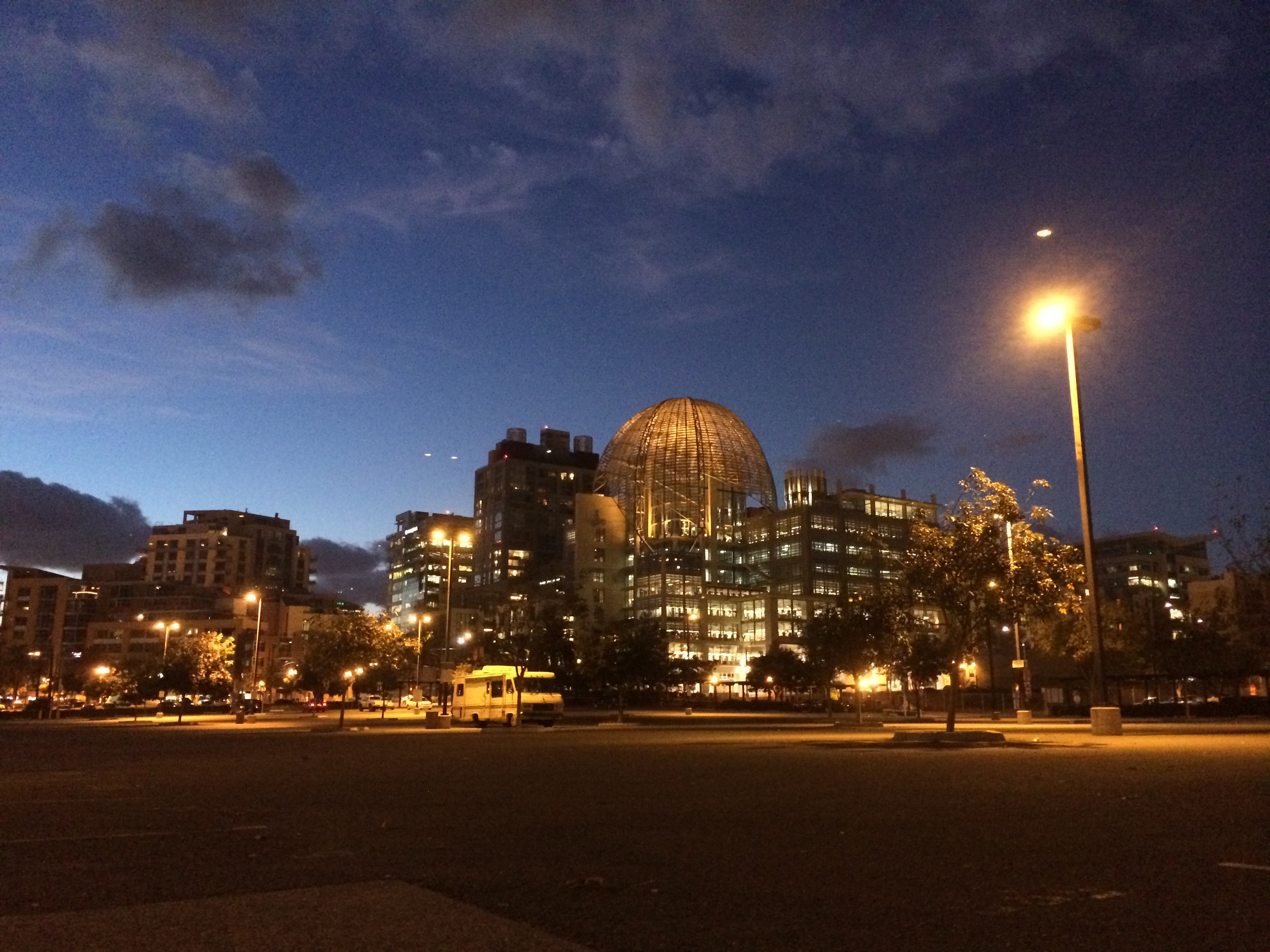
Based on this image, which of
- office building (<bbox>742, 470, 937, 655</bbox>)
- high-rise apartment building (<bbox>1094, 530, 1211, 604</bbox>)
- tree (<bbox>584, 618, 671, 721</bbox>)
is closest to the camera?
tree (<bbox>584, 618, 671, 721</bbox>)

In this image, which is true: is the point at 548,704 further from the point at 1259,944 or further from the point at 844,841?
the point at 1259,944

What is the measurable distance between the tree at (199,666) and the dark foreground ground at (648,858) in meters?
56.7

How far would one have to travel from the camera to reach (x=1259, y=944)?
192 inches

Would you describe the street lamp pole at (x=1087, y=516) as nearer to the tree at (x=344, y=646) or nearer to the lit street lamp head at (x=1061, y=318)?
the lit street lamp head at (x=1061, y=318)

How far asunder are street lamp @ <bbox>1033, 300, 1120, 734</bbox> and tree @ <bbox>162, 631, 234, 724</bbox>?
5705cm

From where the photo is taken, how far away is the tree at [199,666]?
68812 mm

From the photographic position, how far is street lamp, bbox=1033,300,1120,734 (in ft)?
92.4

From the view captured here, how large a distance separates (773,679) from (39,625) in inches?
6181

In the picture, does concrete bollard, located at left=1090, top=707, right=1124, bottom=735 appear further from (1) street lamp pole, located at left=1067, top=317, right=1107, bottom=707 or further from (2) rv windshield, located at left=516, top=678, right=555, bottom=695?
(2) rv windshield, located at left=516, top=678, right=555, bottom=695

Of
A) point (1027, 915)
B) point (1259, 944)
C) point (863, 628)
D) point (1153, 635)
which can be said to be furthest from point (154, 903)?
point (1153, 635)

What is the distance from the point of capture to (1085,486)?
95.5ft

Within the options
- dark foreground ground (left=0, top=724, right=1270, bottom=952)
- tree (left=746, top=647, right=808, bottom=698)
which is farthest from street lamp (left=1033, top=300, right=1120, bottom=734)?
tree (left=746, top=647, right=808, bottom=698)

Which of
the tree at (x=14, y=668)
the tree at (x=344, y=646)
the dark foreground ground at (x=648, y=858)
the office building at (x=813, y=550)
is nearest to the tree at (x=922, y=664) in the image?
the tree at (x=344, y=646)

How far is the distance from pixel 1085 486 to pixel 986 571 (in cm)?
446
